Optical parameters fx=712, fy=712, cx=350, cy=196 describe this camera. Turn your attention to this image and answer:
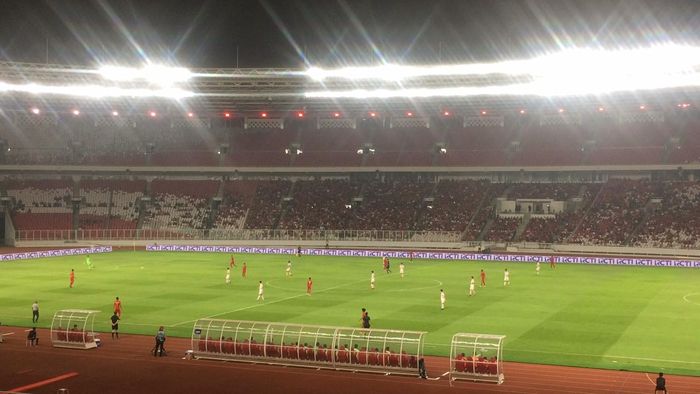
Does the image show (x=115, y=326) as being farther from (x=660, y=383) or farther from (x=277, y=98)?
(x=277, y=98)

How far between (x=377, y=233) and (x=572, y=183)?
22121 millimetres

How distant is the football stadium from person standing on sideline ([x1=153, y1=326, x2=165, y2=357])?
0.08 meters

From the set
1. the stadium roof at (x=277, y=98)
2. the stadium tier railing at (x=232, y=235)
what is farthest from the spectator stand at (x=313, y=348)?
the stadium tier railing at (x=232, y=235)

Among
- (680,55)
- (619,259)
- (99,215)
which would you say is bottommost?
(619,259)

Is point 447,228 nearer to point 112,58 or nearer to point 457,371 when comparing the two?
point 112,58

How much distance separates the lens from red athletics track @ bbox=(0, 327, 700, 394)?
2059cm

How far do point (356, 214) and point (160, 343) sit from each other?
55746 millimetres

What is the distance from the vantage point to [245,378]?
72.6 ft

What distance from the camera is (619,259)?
59.4 meters

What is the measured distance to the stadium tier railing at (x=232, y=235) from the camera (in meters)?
74.3

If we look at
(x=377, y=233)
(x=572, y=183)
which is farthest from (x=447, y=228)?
(x=572, y=183)

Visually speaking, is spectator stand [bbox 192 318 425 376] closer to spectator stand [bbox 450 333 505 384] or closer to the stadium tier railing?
spectator stand [bbox 450 333 505 384]

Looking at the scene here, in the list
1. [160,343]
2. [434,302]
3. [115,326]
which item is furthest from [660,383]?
[115,326]

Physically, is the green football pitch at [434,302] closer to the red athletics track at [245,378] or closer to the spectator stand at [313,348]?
the red athletics track at [245,378]
